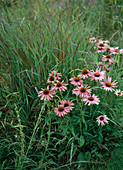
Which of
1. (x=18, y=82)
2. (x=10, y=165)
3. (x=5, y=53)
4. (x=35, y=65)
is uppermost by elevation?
(x=5, y=53)

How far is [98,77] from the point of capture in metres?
1.70

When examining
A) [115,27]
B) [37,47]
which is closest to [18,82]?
[37,47]

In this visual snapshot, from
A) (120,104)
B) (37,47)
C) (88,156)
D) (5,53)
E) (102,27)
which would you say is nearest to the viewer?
(88,156)

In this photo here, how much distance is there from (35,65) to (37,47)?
0.32 metres

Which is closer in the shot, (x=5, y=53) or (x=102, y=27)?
(x=5, y=53)

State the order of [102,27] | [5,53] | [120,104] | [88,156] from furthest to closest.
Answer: [102,27]
[5,53]
[120,104]
[88,156]

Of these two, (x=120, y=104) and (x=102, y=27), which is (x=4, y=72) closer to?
(x=120, y=104)

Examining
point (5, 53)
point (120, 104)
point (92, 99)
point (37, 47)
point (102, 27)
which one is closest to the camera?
point (92, 99)

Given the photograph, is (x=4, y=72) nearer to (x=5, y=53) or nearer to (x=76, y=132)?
(x=5, y=53)

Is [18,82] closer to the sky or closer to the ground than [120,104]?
closer to the sky

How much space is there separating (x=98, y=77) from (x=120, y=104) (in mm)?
459

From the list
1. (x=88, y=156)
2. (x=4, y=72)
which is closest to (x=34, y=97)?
(x=4, y=72)

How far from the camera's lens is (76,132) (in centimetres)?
187

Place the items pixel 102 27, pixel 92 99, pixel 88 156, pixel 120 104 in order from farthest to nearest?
1. pixel 102 27
2. pixel 120 104
3. pixel 88 156
4. pixel 92 99
